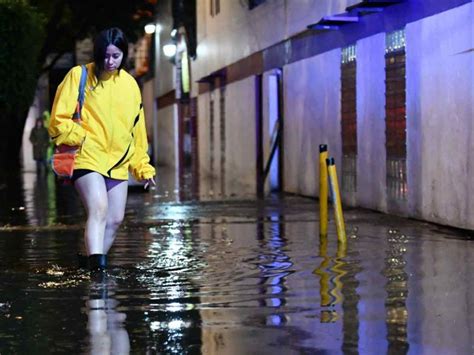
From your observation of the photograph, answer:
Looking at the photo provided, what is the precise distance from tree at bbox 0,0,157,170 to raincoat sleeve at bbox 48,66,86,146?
17.7m

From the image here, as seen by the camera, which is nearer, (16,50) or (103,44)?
(103,44)

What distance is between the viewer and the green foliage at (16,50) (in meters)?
26.8

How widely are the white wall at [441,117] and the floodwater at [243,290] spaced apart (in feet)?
1.25

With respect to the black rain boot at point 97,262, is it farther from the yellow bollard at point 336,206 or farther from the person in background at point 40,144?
the person in background at point 40,144

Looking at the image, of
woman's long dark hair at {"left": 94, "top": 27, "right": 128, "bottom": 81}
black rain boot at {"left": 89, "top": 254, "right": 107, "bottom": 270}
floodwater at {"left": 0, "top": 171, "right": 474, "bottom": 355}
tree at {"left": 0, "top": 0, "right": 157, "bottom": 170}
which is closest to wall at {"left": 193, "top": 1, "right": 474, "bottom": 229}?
floodwater at {"left": 0, "top": 171, "right": 474, "bottom": 355}

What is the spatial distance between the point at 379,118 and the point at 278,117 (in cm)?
631

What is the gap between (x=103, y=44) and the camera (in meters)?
9.24

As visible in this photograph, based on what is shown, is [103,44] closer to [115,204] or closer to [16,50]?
[115,204]

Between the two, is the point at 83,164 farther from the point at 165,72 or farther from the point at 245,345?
the point at 165,72

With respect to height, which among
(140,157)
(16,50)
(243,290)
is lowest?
(243,290)

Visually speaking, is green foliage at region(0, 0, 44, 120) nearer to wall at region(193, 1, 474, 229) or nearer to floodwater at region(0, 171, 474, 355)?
wall at region(193, 1, 474, 229)

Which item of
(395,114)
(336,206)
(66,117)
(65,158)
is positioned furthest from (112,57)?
(395,114)

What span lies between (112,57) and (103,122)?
0.50 meters

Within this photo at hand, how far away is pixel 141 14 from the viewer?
48.7m
